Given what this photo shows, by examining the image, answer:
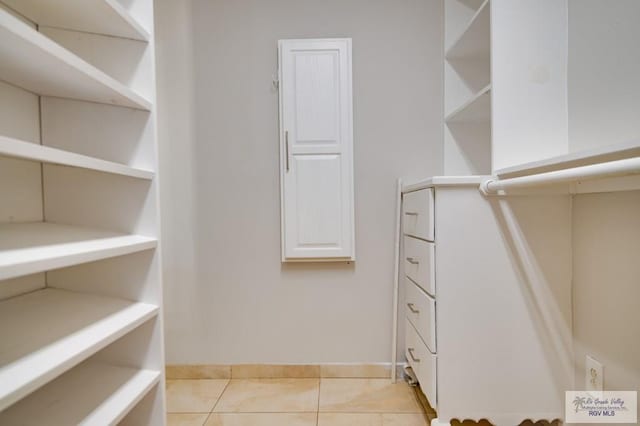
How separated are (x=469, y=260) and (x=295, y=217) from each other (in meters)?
0.85

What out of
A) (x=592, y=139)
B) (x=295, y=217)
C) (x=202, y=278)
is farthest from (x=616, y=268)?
(x=202, y=278)

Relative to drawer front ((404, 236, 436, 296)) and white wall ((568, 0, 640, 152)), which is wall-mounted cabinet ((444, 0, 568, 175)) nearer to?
white wall ((568, 0, 640, 152))

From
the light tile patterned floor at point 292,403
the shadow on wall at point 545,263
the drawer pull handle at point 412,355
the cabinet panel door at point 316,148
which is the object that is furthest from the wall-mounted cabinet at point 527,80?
the light tile patterned floor at point 292,403

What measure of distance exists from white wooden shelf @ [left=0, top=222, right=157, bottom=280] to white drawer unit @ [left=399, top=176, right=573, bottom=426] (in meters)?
1.04

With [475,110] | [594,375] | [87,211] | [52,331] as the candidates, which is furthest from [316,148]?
[594,375]

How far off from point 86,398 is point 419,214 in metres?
1.27

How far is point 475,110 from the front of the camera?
156 cm

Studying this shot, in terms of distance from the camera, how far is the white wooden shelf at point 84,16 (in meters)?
0.98

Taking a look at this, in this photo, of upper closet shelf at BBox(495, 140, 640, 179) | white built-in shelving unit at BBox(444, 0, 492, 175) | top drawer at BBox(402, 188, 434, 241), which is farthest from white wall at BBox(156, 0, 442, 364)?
upper closet shelf at BBox(495, 140, 640, 179)

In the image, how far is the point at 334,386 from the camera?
1695 millimetres

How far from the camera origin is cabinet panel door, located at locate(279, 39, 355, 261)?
1.71 meters

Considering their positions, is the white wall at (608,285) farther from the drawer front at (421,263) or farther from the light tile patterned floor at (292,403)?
the light tile patterned floor at (292,403)

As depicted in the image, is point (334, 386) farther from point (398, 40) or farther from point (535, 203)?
point (398, 40)

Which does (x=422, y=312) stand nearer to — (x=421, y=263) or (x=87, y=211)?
(x=421, y=263)
